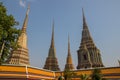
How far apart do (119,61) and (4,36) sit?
31212 millimetres

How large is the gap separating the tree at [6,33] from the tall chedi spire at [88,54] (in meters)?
44.7

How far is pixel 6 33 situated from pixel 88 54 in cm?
4827

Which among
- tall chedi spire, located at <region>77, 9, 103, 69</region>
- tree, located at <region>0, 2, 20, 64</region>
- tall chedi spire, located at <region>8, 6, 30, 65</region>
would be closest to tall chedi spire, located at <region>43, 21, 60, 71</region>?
tall chedi spire, located at <region>77, 9, 103, 69</region>

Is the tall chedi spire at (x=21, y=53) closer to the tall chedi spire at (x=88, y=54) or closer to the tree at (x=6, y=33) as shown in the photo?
the tall chedi spire at (x=88, y=54)

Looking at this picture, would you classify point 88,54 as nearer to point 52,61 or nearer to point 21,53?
point 52,61

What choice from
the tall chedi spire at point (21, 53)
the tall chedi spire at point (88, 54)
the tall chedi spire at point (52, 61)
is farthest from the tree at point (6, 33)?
the tall chedi spire at point (52, 61)

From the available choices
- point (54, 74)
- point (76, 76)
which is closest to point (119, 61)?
point (76, 76)

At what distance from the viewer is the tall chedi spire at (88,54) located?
6574 centimetres

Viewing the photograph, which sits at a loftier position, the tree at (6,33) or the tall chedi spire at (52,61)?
the tall chedi spire at (52,61)

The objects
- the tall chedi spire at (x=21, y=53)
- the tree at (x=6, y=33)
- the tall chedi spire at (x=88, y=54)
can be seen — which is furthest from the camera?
the tall chedi spire at (x=88, y=54)

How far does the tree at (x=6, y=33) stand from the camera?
72.2 ft

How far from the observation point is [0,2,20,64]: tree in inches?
867

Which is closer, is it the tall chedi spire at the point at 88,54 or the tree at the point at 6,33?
the tree at the point at 6,33

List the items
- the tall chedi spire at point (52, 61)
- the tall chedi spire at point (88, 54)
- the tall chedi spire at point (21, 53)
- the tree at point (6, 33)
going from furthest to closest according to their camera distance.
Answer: the tall chedi spire at point (52, 61) → the tall chedi spire at point (88, 54) → the tall chedi spire at point (21, 53) → the tree at point (6, 33)
